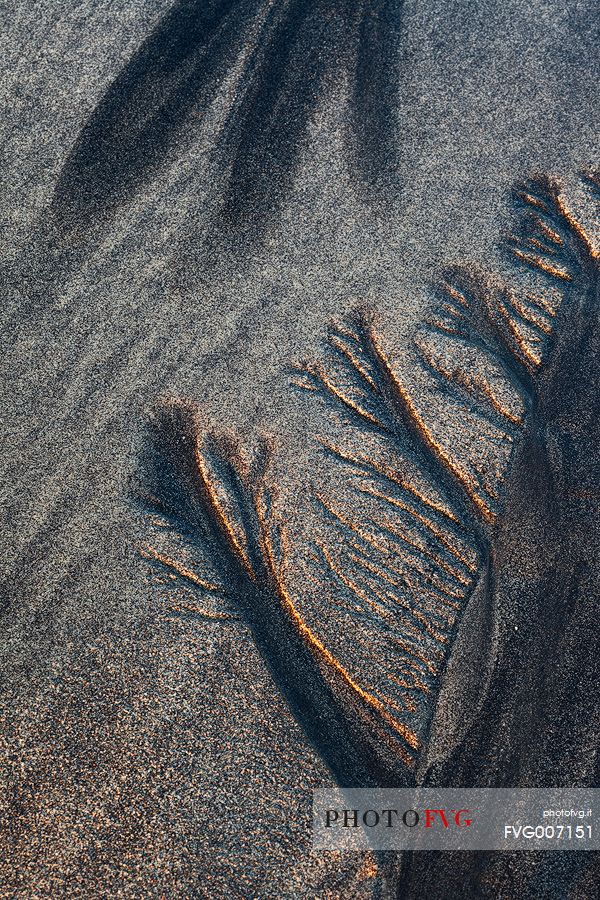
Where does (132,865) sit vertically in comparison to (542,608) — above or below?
above

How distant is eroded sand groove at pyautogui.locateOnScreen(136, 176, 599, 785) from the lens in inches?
70.1

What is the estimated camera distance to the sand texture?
1691 millimetres

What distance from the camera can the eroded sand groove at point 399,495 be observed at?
178 centimetres

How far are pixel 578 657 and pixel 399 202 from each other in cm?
162

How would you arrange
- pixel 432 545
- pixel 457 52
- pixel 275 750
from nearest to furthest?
1. pixel 275 750
2. pixel 432 545
3. pixel 457 52

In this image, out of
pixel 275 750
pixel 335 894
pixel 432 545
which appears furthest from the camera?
pixel 432 545

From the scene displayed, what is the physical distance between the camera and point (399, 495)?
201 cm

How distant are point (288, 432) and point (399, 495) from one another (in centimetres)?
38

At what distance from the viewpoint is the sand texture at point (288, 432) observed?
5.55 ft

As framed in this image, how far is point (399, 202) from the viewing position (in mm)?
2502

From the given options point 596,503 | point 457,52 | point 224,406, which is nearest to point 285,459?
point 224,406

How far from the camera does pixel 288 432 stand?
2.10 m

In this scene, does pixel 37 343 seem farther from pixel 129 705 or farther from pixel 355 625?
pixel 355 625

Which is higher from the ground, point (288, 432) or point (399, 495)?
point (288, 432)
